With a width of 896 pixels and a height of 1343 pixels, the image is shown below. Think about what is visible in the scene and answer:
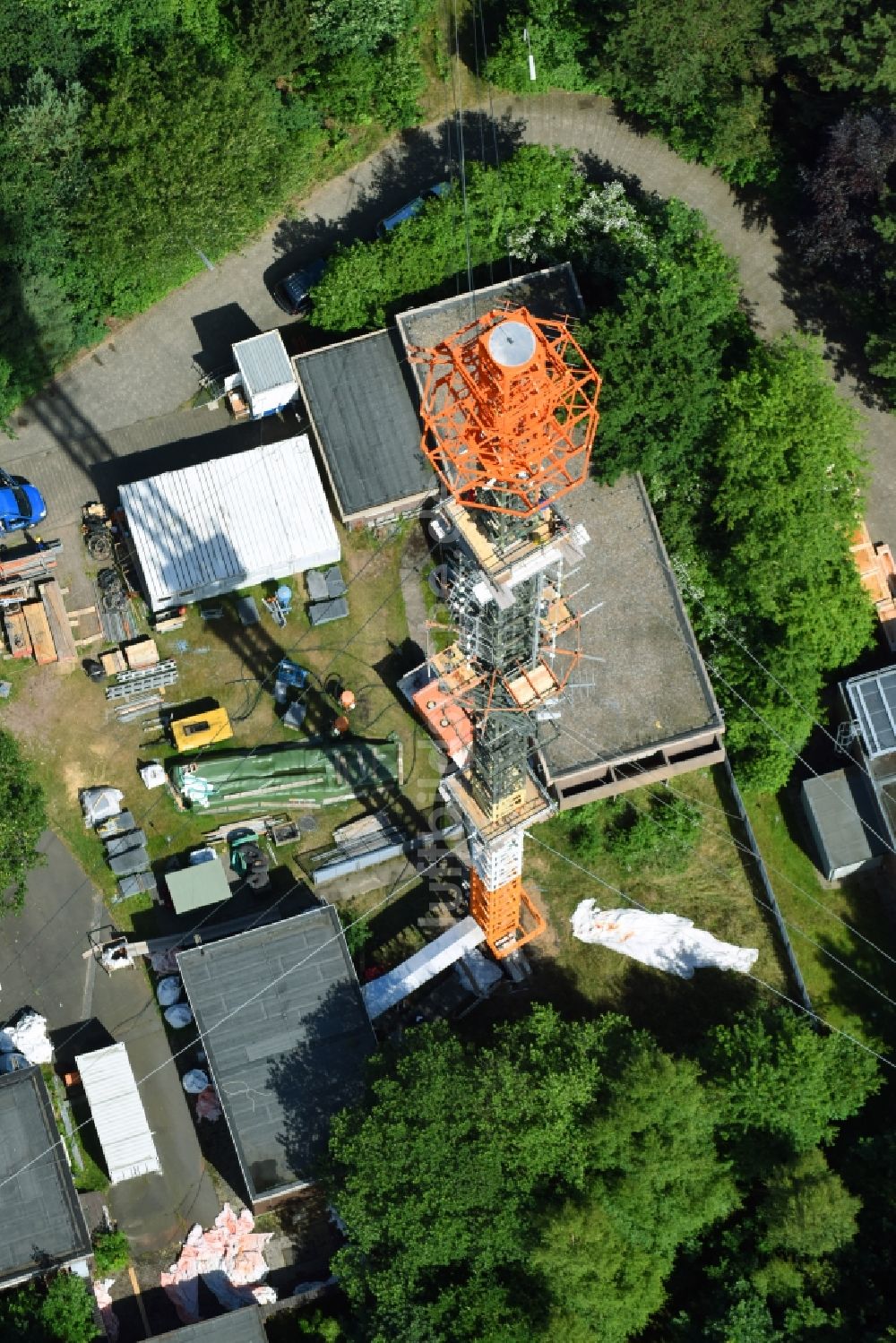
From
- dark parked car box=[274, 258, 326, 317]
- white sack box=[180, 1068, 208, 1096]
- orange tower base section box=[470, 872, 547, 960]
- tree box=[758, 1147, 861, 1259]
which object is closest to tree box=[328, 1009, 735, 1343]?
tree box=[758, 1147, 861, 1259]

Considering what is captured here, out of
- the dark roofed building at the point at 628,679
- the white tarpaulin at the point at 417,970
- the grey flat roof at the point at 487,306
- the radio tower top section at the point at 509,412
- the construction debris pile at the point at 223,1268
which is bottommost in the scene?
the construction debris pile at the point at 223,1268

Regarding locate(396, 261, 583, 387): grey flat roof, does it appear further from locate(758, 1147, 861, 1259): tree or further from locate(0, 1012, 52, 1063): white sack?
locate(758, 1147, 861, 1259): tree

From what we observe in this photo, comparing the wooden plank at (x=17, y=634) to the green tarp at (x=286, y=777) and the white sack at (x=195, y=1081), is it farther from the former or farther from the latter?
the white sack at (x=195, y=1081)

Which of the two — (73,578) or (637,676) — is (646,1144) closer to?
(637,676)

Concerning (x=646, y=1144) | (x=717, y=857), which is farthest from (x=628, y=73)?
(x=646, y=1144)

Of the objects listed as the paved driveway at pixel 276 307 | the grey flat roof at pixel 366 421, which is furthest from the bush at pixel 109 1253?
the grey flat roof at pixel 366 421

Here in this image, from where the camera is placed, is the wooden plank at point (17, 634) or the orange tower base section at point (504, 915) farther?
the wooden plank at point (17, 634)

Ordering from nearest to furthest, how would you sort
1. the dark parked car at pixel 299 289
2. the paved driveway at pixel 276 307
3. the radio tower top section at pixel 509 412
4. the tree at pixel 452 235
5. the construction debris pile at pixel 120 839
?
the radio tower top section at pixel 509 412 < the construction debris pile at pixel 120 839 < the tree at pixel 452 235 < the paved driveway at pixel 276 307 < the dark parked car at pixel 299 289
